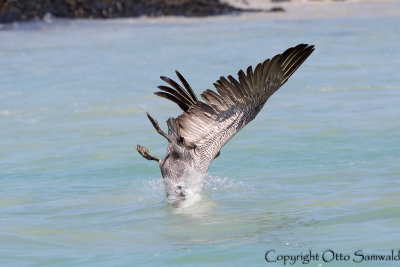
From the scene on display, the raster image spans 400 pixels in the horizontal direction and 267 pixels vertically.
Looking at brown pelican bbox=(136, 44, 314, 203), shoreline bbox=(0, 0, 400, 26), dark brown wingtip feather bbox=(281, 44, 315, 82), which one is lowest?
shoreline bbox=(0, 0, 400, 26)

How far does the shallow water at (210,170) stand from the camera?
668 centimetres

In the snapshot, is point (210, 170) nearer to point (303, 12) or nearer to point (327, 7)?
point (303, 12)

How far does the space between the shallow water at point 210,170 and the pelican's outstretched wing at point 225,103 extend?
2.05ft

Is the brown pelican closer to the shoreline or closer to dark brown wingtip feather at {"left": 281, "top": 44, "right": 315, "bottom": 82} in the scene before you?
dark brown wingtip feather at {"left": 281, "top": 44, "right": 315, "bottom": 82}

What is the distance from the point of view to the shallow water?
668 cm

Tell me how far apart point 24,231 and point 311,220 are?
2114 millimetres

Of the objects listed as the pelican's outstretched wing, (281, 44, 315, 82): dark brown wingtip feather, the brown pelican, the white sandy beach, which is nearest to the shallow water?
the brown pelican

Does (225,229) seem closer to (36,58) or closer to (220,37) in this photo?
(36,58)

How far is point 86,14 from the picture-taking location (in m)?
25.3

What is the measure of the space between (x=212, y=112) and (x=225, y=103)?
0.13 m

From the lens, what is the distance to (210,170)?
9336mm

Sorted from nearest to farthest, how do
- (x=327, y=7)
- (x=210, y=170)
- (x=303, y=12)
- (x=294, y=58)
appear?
(x=294, y=58)
(x=210, y=170)
(x=303, y=12)
(x=327, y=7)

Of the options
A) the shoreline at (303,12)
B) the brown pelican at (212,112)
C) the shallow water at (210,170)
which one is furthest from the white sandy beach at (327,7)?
the brown pelican at (212,112)

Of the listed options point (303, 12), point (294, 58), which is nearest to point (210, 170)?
point (294, 58)
